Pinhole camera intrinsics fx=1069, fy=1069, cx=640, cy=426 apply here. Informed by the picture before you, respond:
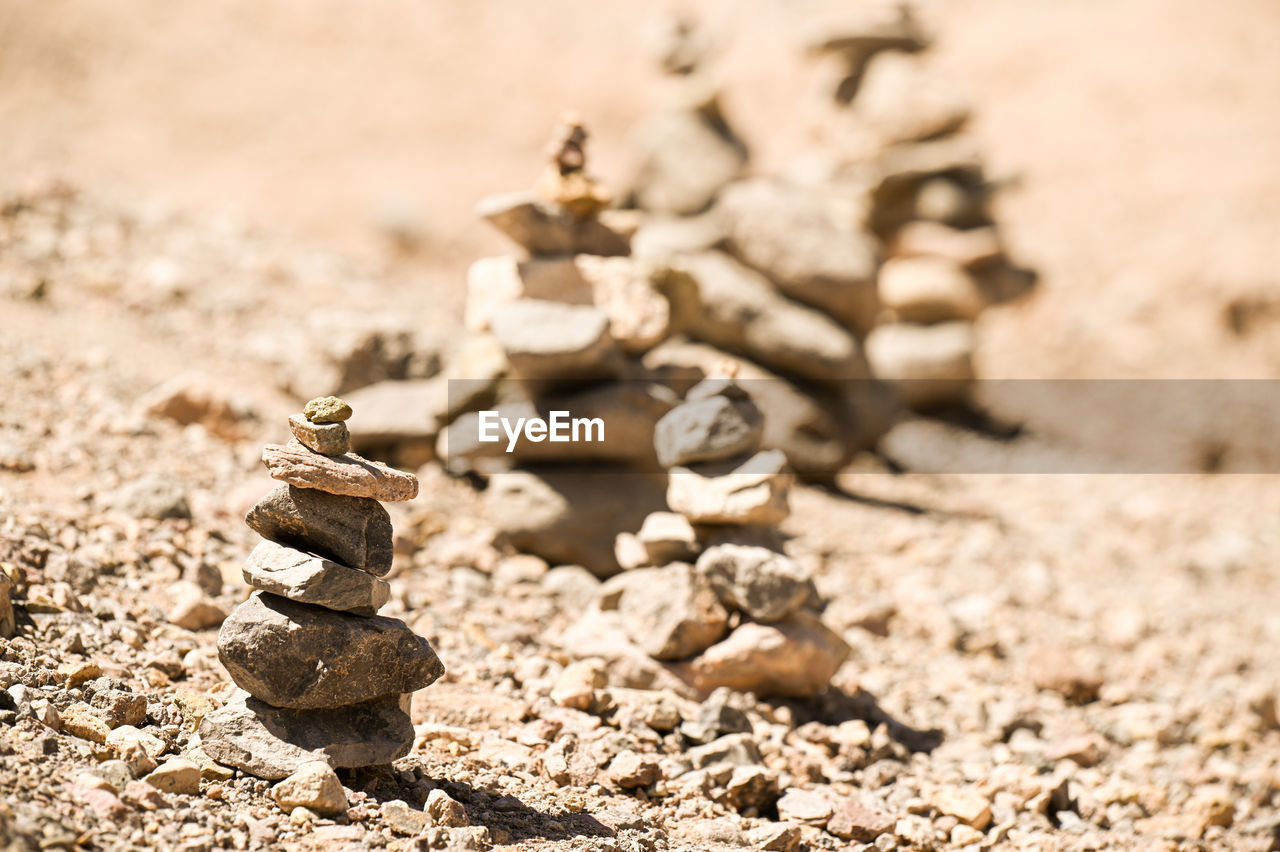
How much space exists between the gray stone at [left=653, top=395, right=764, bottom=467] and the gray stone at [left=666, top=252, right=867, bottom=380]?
10.5 feet

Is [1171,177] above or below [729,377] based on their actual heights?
above

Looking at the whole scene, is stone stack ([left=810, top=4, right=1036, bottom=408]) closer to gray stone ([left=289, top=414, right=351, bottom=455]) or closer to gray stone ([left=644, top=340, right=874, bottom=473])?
gray stone ([left=644, top=340, right=874, bottom=473])

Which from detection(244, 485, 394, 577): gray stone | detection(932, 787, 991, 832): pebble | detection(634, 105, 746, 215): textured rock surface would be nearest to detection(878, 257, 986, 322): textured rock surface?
detection(634, 105, 746, 215): textured rock surface

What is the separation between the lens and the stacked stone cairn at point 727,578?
543 cm

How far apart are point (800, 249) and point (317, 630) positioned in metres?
6.24

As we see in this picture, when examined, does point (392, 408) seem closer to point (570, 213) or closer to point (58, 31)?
point (570, 213)

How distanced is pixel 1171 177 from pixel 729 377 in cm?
1256

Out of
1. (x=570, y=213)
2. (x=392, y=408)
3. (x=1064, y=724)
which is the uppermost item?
(x=570, y=213)

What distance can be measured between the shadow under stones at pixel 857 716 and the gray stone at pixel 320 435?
2.81 meters

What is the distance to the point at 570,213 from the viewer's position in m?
6.85

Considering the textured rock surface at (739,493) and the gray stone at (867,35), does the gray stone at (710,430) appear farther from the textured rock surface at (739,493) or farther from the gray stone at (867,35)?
the gray stone at (867,35)

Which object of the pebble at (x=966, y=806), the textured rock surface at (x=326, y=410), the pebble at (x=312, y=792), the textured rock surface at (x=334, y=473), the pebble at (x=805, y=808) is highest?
the textured rock surface at (x=326, y=410)

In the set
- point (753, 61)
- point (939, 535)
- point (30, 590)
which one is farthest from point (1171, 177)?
point (30, 590)

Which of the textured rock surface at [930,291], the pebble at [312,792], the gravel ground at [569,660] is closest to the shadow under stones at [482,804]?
the gravel ground at [569,660]
